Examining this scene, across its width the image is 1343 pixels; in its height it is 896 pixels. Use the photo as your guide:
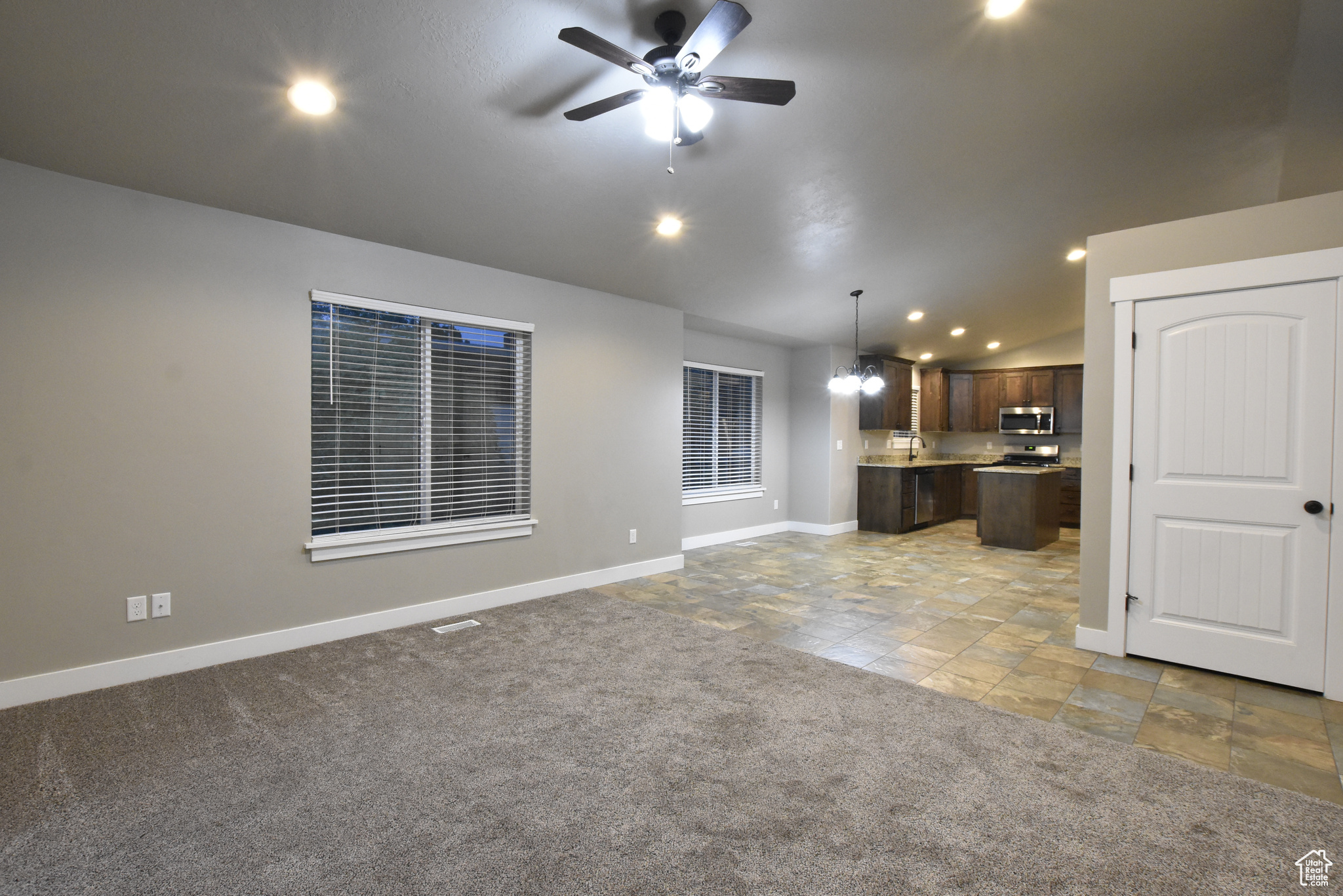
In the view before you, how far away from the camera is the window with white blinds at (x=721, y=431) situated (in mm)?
7062

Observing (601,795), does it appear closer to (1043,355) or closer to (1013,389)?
(1013,389)

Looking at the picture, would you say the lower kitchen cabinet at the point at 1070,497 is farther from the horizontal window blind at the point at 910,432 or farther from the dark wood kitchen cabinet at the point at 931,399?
the horizontal window blind at the point at 910,432

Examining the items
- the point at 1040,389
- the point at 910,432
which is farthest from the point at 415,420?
the point at 1040,389

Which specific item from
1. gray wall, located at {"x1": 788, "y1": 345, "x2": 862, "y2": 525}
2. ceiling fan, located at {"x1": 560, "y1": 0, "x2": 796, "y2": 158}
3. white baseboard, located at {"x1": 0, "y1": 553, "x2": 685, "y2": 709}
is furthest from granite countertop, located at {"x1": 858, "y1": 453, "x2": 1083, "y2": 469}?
ceiling fan, located at {"x1": 560, "y1": 0, "x2": 796, "y2": 158}

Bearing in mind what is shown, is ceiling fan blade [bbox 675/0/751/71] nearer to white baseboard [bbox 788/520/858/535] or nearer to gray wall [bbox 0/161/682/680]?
gray wall [bbox 0/161/682/680]

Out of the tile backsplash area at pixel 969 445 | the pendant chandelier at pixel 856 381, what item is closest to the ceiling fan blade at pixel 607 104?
the pendant chandelier at pixel 856 381

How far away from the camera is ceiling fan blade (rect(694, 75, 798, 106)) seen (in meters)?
2.16

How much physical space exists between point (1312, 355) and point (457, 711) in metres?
4.49

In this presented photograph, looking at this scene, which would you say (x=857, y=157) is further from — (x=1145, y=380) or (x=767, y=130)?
(x=1145, y=380)

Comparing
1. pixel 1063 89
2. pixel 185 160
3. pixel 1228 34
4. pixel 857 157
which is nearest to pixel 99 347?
pixel 185 160

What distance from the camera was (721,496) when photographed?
7262 millimetres

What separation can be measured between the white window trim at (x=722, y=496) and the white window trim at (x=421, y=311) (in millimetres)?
3021

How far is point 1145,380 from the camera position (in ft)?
11.1

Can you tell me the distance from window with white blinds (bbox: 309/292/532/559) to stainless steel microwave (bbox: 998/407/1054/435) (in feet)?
26.0
